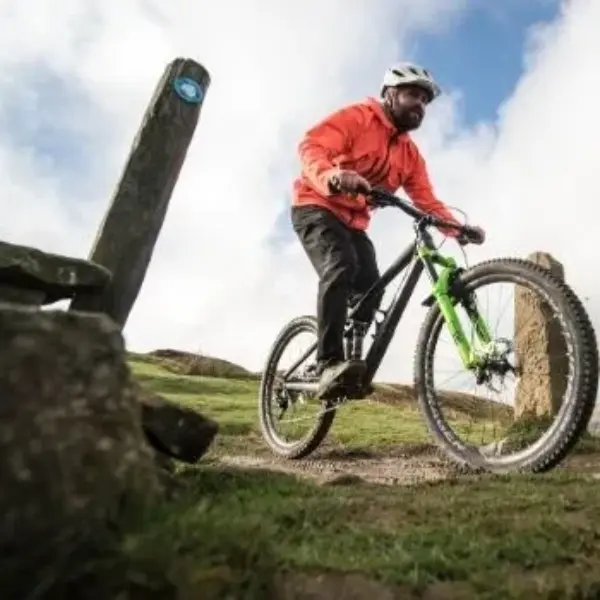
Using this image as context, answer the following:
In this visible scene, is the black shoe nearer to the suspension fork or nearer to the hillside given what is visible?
the suspension fork

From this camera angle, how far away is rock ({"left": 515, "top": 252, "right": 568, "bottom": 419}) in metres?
8.40

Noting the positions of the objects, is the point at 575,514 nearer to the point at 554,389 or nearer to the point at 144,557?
the point at 144,557

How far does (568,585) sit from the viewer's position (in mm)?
3229

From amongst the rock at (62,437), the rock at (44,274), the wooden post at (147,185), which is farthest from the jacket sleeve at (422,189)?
the rock at (62,437)

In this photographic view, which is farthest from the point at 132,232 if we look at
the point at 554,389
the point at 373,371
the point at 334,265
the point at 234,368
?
the point at 234,368

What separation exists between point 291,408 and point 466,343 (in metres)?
3.24

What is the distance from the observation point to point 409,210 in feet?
24.5

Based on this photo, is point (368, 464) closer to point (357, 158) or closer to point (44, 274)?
point (357, 158)

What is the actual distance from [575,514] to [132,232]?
3640 mm

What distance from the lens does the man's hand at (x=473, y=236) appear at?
7.53 metres

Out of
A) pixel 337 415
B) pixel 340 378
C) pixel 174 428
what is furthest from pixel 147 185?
pixel 337 415

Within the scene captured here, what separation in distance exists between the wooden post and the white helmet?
1.50 metres

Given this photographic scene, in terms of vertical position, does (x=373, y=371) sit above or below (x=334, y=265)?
below

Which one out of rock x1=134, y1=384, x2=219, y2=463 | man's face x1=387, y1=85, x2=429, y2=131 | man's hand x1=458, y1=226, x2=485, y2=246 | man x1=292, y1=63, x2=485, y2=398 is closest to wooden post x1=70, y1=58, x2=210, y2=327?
man x1=292, y1=63, x2=485, y2=398
